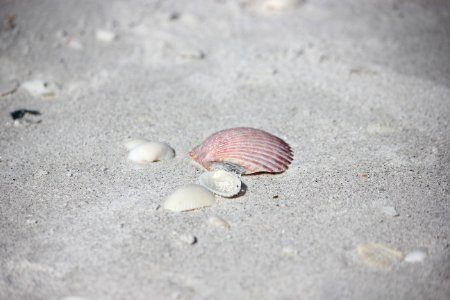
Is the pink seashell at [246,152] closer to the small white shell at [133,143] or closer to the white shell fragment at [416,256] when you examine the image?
the small white shell at [133,143]

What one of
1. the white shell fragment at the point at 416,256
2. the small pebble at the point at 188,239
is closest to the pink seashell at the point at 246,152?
the small pebble at the point at 188,239

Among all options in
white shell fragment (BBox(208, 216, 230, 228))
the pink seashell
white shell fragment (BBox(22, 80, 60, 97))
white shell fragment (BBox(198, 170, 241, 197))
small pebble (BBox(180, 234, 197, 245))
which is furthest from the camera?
white shell fragment (BBox(22, 80, 60, 97))

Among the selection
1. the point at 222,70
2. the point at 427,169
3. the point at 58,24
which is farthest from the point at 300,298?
the point at 58,24

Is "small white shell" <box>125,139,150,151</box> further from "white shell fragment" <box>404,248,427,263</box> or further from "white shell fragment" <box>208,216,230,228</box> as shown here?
"white shell fragment" <box>404,248,427,263</box>

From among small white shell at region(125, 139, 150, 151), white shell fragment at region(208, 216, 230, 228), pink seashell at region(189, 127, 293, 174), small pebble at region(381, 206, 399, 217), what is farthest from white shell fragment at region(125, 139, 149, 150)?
small pebble at region(381, 206, 399, 217)

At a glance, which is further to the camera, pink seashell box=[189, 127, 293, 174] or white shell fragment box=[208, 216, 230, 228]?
pink seashell box=[189, 127, 293, 174]

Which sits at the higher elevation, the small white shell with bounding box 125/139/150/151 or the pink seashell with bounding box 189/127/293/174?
the pink seashell with bounding box 189/127/293/174
